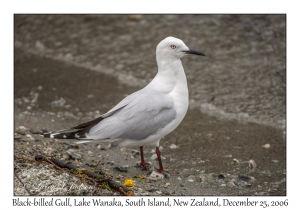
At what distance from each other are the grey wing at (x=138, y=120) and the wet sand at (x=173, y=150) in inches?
19.1

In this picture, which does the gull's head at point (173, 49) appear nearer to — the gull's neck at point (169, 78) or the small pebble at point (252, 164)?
the gull's neck at point (169, 78)

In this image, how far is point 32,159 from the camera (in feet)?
17.1

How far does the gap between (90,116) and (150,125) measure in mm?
2132

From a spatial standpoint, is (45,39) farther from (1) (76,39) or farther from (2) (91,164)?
(2) (91,164)

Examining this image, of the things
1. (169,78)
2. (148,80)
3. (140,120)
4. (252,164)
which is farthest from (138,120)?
(148,80)

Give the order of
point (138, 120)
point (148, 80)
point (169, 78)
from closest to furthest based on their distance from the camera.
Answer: point (138, 120) < point (169, 78) < point (148, 80)

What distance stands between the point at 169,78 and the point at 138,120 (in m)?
0.67

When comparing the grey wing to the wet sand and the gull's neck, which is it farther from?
the wet sand

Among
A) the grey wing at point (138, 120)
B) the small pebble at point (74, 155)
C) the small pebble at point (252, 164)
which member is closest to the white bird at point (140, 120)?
the grey wing at point (138, 120)

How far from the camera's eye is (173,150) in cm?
624

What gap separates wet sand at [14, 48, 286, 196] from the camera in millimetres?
5246

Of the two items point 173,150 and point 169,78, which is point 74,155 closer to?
point 173,150

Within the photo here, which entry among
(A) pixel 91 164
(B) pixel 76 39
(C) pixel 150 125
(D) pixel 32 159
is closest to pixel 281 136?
(C) pixel 150 125

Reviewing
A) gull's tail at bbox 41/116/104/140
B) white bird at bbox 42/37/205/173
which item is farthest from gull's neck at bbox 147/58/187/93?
gull's tail at bbox 41/116/104/140
